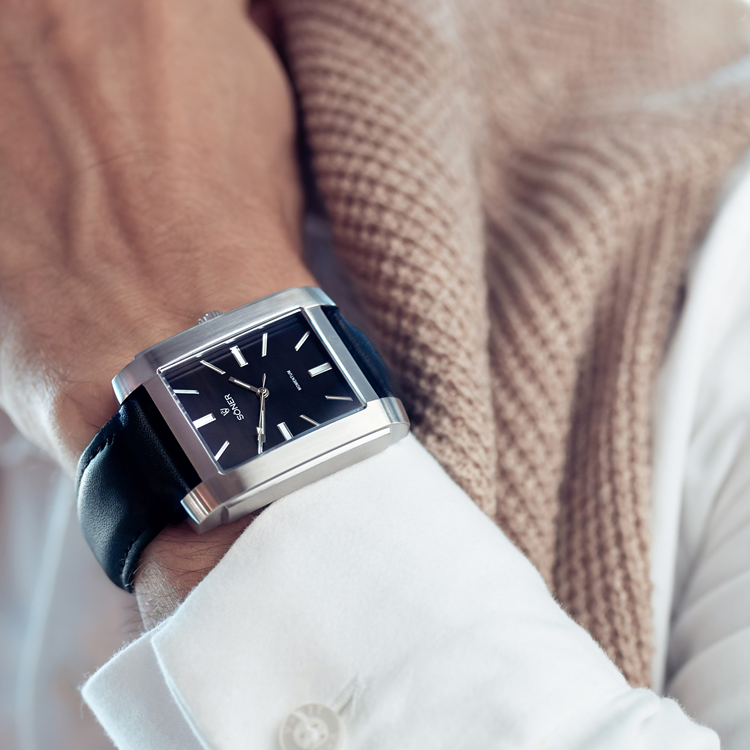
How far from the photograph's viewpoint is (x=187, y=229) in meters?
0.56

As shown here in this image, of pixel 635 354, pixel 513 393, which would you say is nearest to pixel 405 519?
pixel 513 393

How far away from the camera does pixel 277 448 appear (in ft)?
1.37

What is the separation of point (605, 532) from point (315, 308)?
0.32m

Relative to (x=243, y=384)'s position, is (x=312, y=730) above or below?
below

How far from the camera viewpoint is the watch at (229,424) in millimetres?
417

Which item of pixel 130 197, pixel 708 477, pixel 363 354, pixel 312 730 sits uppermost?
pixel 130 197

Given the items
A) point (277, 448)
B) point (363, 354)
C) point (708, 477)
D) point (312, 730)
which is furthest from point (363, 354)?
point (708, 477)

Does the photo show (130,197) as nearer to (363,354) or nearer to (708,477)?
(363,354)

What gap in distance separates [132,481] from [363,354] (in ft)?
0.59

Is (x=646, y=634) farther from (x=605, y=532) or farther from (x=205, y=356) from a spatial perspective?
(x=205, y=356)

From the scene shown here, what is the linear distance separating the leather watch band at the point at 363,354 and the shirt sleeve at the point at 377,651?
68 millimetres

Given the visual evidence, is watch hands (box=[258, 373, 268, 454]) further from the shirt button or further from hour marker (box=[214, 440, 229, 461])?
the shirt button

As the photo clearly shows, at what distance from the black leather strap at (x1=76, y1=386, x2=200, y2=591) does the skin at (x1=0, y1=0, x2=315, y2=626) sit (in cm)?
2

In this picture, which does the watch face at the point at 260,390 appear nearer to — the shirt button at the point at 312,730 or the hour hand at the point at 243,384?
the hour hand at the point at 243,384
